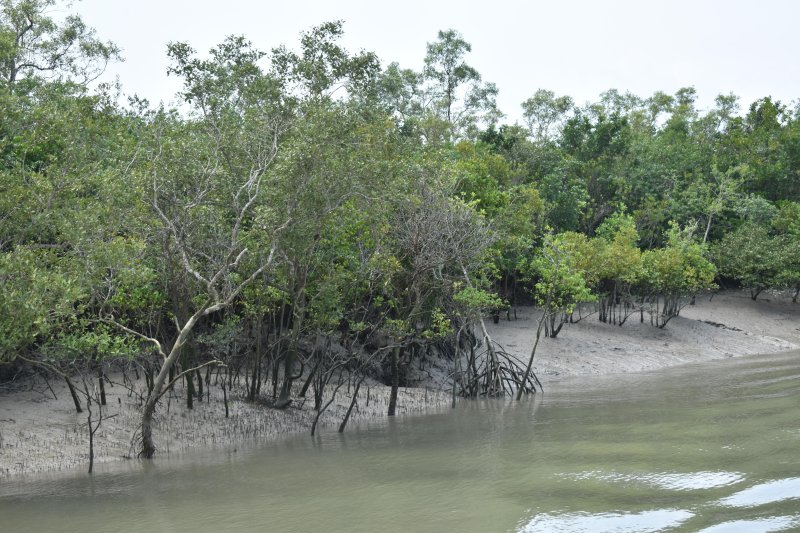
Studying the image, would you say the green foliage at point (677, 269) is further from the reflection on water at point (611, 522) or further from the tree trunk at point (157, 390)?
the reflection on water at point (611, 522)

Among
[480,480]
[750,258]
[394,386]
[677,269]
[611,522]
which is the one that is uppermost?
[750,258]

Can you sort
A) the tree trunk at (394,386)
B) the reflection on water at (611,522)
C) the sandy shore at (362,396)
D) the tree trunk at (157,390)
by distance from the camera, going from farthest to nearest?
the tree trunk at (394,386)
the sandy shore at (362,396)
the tree trunk at (157,390)
the reflection on water at (611,522)

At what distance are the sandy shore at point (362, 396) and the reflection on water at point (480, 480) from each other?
44.3 inches

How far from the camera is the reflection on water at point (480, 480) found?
37.6ft

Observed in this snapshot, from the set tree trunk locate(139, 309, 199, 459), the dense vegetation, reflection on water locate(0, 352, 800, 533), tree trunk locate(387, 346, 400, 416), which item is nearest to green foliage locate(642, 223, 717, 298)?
the dense vegetation

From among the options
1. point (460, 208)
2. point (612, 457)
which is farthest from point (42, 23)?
point (612, 457)

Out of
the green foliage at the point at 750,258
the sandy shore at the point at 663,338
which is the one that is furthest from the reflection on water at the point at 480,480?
the green foliage at the point at 750,258

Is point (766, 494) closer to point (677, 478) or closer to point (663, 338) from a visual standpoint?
point (677, 478)

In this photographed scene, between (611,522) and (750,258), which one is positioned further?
(750,258)

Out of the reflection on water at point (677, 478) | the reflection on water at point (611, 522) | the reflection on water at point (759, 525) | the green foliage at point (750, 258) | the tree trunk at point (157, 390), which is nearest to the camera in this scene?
the reflection on water at point (759, 525)

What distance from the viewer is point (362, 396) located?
23.4 meters

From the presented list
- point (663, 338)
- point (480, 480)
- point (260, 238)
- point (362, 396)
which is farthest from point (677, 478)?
point (663, 338)

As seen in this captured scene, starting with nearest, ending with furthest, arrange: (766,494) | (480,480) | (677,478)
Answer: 1. (766,494)
2. (677,478)
3. (480,480)

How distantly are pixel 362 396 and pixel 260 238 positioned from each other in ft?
25.8
